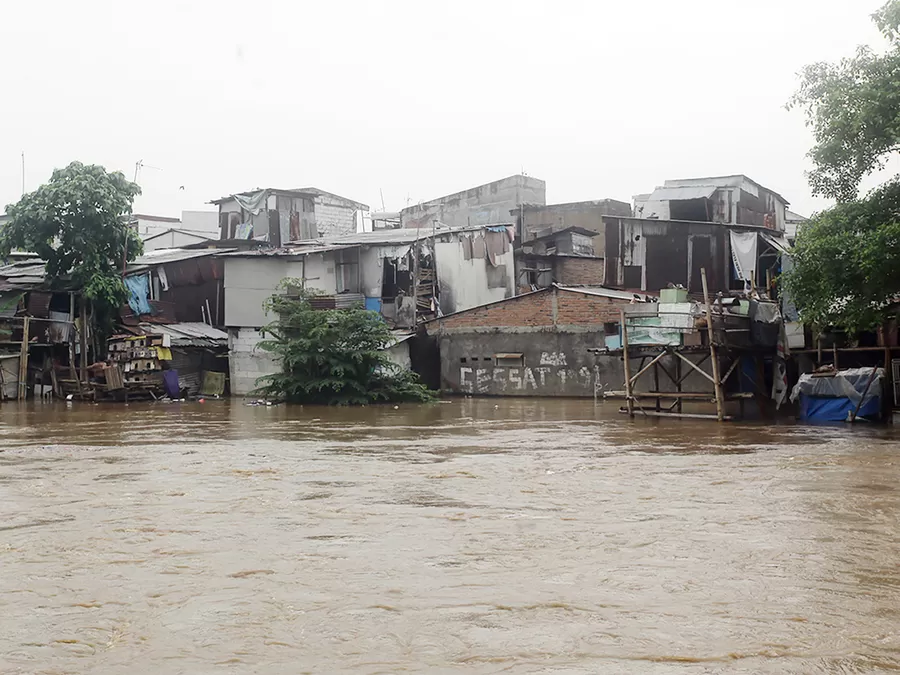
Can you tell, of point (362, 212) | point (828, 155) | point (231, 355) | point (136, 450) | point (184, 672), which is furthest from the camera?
point (362, 212)

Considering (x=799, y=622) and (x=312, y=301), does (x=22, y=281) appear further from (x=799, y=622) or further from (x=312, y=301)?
(x=799, y=622)

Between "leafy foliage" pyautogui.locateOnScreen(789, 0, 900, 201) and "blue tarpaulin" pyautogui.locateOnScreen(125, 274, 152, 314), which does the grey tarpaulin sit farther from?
"blue tarpaulin" pyautogui.locateOnScreen(125, 274, 152, 314)

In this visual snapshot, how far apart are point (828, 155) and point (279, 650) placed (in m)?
13.8

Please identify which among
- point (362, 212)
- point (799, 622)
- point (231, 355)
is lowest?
point (799, 622)

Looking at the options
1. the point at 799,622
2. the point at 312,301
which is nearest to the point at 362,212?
the point at 312,301

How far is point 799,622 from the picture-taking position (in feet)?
16.0

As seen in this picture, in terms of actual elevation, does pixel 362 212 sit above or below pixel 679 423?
above

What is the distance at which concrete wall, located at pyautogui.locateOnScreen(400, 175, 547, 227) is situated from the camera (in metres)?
43.1

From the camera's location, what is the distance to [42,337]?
2975 cm

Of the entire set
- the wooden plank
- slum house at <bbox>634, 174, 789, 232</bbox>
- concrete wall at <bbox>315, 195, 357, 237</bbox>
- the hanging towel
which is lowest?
the wooden plank

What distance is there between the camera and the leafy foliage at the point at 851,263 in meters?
14.0

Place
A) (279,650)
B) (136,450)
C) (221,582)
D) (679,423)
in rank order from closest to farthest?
(279,650)
(221,582)
(136,450)
(679,423)

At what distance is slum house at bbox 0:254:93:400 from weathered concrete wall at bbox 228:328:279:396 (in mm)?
4671

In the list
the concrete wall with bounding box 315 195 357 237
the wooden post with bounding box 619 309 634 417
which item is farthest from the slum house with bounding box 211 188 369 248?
the wooden post with bounding box 619 309 634 417
